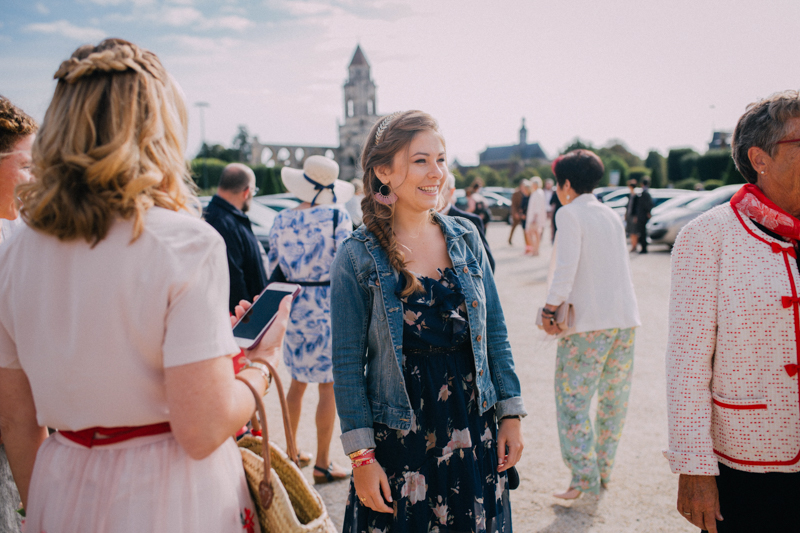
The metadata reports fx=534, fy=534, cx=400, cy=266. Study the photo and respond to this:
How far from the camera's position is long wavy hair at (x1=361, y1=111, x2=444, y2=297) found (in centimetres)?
213

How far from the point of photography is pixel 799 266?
1.76 meters

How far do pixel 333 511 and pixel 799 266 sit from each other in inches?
114

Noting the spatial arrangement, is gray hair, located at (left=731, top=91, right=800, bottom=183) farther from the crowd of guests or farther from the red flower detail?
the red flower detail

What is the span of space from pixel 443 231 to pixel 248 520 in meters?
1.31

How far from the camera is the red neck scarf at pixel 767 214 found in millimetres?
1745

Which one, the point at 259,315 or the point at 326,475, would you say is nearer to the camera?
the point at 259,315

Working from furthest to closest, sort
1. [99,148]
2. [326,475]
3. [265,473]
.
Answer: [326,475]
[265,473]
[99,148]

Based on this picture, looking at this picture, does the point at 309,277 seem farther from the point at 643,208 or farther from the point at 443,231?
the point at 643,208

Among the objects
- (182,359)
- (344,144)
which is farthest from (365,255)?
(344,144)

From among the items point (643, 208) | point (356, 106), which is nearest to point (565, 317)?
point (643, 208)

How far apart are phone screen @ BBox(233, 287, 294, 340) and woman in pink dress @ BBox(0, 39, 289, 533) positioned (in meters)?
0.31

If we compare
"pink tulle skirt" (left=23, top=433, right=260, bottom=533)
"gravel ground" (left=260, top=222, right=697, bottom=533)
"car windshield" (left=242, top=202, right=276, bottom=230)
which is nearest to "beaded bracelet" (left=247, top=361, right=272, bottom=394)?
"pink tulle skirt" (left=23, top=433, right=260, bottom=533)

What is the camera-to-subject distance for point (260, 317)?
64.5 inches

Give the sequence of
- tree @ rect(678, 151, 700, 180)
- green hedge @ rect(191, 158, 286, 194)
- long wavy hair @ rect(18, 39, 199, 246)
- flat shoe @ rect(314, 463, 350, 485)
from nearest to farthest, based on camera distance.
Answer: long wavy hair @ rect(18, 39, 199, 246)
flat shoe @ rect(314, 463, 350, 485)
green hedge @ rect(191, 158, 286, 194)
tree @ rect(678, 151, 700, 180)
